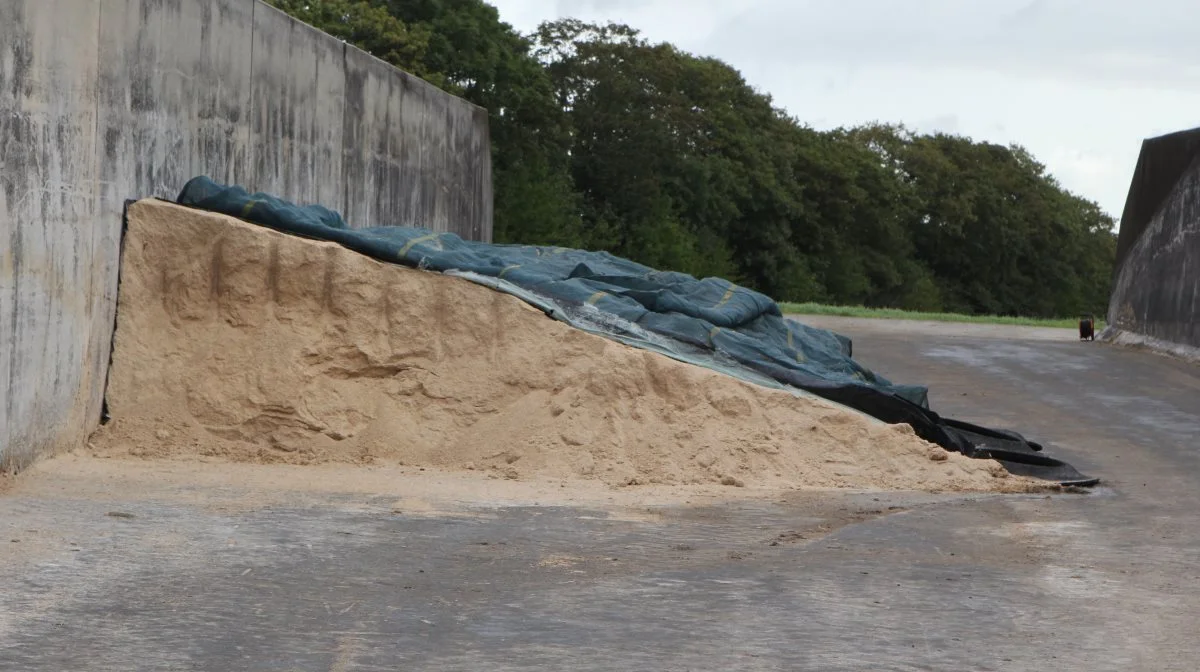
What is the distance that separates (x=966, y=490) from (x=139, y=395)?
18.0 ft

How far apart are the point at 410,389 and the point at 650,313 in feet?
6.69

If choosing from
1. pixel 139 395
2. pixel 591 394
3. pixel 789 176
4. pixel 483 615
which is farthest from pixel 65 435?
pixel 789 176

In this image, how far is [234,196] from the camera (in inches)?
427

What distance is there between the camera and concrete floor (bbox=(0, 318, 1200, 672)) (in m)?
5.40

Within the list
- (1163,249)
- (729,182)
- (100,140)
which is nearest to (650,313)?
(100,140)

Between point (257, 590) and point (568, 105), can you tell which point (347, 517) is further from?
point (568, 105)

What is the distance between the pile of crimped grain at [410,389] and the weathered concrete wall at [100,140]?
14.5 inches

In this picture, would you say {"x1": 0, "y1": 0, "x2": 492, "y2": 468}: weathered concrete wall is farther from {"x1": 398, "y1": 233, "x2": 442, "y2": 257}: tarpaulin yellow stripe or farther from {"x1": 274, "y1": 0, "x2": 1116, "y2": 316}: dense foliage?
{"x1": 274, "y1": 0, "x2": 1116, "y2": 316}: dense foliage

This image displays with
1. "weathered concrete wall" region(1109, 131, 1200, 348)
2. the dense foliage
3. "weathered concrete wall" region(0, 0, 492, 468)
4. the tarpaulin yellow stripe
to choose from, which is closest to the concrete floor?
"weathered concrete wall" region(0, 0, 492, 468)

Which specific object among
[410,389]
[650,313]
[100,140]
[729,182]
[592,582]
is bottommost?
[592,582]

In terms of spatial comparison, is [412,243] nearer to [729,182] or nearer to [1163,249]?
[1163,249]

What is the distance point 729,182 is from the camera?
46.2 metres

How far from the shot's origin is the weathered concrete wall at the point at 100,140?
8.60m

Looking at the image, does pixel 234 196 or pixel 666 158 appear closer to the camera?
pixel 234 196
